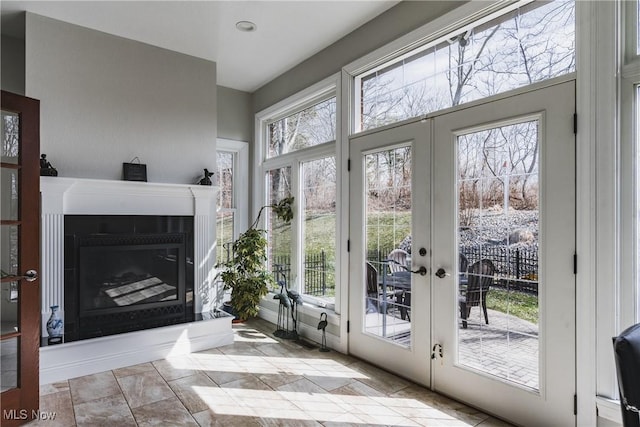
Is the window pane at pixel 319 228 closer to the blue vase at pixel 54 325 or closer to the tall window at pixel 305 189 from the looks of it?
the tall window at pixel 305 189

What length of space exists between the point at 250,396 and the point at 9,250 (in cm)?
183

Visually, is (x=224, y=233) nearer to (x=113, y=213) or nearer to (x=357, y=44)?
(x=113, y=213)

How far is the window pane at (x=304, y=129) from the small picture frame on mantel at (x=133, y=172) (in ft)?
5.41

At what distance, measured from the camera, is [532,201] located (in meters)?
2.17

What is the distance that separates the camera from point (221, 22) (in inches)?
128

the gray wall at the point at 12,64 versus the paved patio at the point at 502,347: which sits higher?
the gray wall at the point at 12,64

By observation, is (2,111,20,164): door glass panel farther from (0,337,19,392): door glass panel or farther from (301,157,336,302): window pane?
(301,157,336,302): window pane

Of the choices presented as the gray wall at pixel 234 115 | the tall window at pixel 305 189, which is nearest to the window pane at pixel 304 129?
the tall window at pixel 305 189

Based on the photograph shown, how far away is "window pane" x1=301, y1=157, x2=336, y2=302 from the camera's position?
3.74 m

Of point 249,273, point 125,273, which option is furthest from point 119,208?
point 249,273

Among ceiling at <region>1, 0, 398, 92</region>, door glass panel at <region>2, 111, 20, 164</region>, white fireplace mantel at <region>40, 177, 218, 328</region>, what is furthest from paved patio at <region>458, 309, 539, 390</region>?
door glass panel at <region>2, 111, 20, 164</region>

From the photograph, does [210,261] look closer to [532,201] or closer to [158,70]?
Result: [158,70]

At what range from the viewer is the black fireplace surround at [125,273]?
3176 millimetres

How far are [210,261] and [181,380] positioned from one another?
1.35 metres
